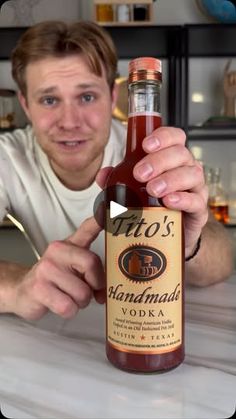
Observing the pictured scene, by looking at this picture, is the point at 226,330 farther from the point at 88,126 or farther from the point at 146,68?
the point at 88,126

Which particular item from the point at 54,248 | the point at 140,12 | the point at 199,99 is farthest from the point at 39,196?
the point at 199,99

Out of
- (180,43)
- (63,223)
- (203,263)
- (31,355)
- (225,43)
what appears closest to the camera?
(31,355)

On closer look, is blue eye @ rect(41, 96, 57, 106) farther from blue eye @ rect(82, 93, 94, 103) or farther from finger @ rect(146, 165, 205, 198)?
finger @ rect(146, 165, 205, 198)

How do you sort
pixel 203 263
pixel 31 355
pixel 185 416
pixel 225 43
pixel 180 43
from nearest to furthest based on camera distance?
pixel 185 416 < pixel 31 355 < pixel 203 263 < pixel 180 43 < pixel 225 43

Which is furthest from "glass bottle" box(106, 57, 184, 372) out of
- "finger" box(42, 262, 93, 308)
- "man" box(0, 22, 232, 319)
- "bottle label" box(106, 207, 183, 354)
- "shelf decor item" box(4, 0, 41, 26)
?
"shelf decor item" box(4, 0, 41, 26)

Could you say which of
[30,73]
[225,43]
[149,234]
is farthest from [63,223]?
[225,43]

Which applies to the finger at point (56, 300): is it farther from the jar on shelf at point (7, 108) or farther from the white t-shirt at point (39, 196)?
the jar on shelf at point (7, 108)

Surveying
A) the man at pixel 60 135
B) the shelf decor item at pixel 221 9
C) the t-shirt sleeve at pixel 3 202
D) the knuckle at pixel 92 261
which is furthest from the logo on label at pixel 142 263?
the shelf decor item at pixel 221 9

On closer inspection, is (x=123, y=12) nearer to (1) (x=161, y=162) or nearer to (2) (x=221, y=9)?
(2) (x=221, y=9)
